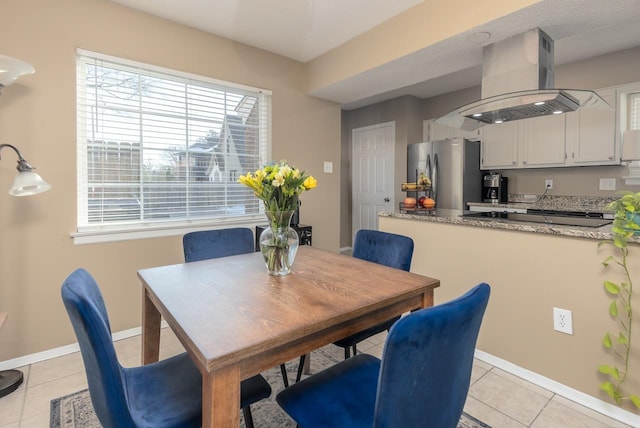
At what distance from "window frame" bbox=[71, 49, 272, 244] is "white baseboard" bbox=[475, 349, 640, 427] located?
2331 millimetres

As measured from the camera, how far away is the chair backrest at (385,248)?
1.87 m

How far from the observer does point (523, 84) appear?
86.0 inches

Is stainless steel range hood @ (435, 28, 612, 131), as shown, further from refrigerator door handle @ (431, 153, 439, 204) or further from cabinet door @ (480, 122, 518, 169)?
refrigerator door handle @ (431, 153, 439, 204)

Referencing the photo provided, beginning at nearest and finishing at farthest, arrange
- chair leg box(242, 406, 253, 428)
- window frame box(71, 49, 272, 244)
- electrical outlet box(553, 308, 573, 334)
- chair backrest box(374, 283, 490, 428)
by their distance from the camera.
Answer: chair backrest box(374, 283, 490, 428) → chair leg box(242, 406, 253, 428) → electrical outlet box(553, 308, 573, 334) → window frame box(71, 49, 272, 244)

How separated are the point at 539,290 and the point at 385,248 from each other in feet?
3.16

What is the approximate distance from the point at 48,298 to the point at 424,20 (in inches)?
132

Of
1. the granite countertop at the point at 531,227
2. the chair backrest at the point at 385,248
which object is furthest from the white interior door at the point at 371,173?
the chair backrest at the point at 385,248

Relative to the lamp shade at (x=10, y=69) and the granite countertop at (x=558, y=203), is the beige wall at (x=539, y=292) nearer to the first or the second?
the granite countertop at (x=558, y=203)

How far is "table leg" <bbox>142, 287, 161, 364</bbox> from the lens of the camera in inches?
63.0

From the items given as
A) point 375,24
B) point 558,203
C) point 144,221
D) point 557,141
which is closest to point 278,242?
point 144,221

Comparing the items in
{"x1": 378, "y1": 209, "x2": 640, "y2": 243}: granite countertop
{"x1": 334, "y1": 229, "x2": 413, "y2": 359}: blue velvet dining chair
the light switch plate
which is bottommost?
{"x1": 334, "y1": 229, "x2": 413, "y2": 359}: blue velvet dining chair

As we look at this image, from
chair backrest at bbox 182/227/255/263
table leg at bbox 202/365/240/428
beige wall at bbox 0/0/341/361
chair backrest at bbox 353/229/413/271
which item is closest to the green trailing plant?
chair backrest at bbox 353/229/413/271

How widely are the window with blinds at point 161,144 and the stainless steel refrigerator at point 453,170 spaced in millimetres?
2402

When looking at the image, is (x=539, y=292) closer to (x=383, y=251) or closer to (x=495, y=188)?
(x=383, y=251)
